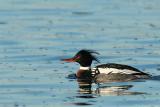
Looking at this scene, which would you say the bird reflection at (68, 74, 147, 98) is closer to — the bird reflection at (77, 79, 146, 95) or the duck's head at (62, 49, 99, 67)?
the bird reflection at (77, 79, 146, 95)

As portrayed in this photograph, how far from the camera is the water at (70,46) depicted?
1852cm

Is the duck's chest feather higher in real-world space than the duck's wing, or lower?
lower

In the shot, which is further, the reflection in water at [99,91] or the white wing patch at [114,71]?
the white wing patch at [114,71]

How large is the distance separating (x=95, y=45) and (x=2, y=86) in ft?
23.2

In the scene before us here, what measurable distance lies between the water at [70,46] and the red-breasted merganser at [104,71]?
0.38m

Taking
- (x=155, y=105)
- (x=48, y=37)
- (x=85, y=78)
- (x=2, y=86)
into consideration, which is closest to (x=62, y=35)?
(x=48, y=37)

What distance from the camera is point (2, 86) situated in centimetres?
1988

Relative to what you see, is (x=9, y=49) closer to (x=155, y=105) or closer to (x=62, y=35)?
(x=62, y=35)

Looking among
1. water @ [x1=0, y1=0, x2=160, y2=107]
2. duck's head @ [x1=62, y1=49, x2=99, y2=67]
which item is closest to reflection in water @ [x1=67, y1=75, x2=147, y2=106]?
water @ [x1=0, y1=0, x2=160, y2=107]

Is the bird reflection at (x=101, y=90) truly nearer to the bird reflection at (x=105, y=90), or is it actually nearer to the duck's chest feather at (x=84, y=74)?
the bird reflection at (x=105, y=90)

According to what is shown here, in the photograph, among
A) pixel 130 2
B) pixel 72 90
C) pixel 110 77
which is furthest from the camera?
pixel 130 2

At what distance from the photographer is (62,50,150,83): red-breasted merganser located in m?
21.4

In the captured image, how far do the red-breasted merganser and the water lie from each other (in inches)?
14.9

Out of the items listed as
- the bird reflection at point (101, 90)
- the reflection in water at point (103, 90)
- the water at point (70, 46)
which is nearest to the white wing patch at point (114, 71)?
the water at point (70, 46)
